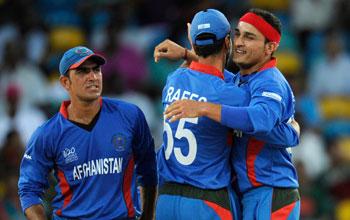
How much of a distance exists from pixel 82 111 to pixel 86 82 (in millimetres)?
226

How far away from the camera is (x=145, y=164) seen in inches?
292

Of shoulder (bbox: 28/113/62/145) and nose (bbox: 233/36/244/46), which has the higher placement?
nose (bbox: 233/36/244/46)

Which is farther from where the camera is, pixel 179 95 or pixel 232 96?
pixel 179 95

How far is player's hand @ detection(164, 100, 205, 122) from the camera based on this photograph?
6512 mm

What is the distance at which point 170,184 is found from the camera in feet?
23.0

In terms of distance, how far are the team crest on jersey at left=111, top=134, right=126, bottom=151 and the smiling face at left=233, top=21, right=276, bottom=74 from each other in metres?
0.97

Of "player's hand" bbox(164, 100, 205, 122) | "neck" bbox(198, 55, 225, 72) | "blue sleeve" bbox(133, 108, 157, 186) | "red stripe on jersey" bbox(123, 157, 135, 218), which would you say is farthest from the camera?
"blue sleeve" bbox(133, 108, 157, 186)

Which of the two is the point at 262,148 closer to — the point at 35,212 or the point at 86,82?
the point at 86,82

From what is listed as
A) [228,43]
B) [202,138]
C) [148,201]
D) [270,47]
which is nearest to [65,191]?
[148,201]

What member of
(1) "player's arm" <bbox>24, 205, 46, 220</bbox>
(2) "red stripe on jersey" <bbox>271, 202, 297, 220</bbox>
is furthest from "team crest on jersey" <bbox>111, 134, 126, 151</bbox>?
(2) "red stripe on jersey" <bbox>271, 202, 297, 220</bbox>

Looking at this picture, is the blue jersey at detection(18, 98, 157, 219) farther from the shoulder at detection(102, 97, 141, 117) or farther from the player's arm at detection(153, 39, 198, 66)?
the player's arm at detection(153, 39, 198, 66)

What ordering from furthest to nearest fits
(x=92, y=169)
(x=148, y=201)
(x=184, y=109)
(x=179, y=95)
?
1. (x=148, y=201)
2. (x=92, y=169)
3. (x=179, y=95)
4. (x=184, y=109)

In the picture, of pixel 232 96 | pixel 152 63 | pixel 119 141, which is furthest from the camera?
pixel 152 63

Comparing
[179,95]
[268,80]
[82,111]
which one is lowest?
[82,111]
